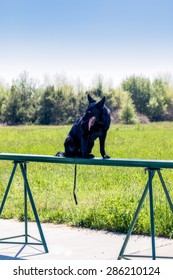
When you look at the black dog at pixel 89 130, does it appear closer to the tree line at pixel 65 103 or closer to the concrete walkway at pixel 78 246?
the concrete walkway at pixel 78 246

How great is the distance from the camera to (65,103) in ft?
201

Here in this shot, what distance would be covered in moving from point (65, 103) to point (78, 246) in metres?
55.2

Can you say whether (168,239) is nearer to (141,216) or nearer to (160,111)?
(141,216)

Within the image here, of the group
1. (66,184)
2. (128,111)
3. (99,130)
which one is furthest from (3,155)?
(128,111)

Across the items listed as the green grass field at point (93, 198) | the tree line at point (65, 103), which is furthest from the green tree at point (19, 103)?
the green grass field at point (93, 198)

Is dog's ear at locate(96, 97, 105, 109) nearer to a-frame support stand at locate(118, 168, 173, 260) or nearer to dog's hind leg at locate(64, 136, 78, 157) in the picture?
dog's hind leg at locate(64, 136, 78, 157)

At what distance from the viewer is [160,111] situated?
71.1 metres

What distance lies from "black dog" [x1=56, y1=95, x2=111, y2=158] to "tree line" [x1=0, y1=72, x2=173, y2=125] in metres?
49.3

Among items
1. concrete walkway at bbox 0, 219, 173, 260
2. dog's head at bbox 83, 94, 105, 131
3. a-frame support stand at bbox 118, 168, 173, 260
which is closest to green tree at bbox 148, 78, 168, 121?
concrete walkway at bbox 0, 219, 173, 260

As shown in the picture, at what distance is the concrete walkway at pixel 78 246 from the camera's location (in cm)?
577

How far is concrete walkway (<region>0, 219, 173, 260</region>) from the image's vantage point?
5.77m

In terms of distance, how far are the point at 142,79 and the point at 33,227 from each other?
6775 cm

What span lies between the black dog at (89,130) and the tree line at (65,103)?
49305 mm

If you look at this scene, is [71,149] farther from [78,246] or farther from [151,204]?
[151,204]
